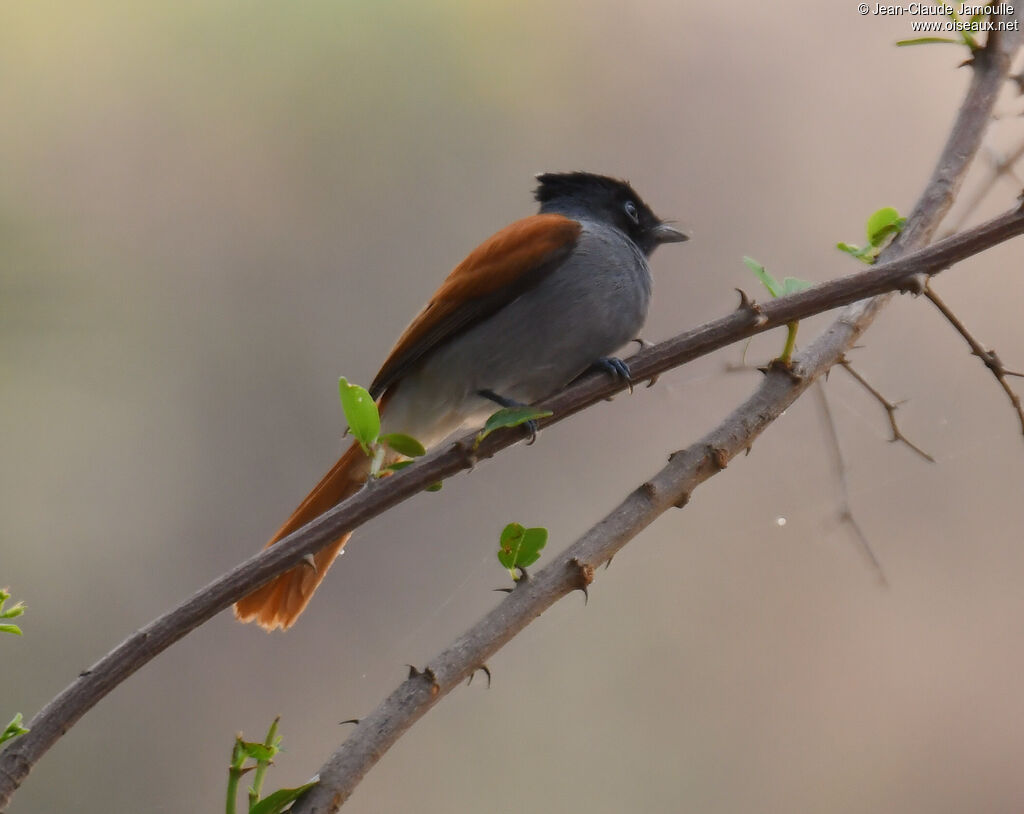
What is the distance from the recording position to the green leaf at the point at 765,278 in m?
1.10

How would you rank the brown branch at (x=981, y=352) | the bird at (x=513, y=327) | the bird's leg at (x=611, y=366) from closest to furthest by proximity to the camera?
the brown branch at (x=981, y=352) → the bird's leg at (x=611, y=366) → the bird at (x=513, y=327)

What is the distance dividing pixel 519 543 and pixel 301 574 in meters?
0.46

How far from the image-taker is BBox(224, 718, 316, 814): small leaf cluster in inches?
34.7

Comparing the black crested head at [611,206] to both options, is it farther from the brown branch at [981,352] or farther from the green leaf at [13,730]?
the green leaf at [13,730]

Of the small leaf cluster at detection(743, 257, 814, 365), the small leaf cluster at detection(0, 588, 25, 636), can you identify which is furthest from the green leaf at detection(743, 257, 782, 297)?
the small leaf cluster at detection(0, 588, 25, 636)

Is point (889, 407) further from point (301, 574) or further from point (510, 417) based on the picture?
point (301, 574)

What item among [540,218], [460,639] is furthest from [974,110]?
[460,639]

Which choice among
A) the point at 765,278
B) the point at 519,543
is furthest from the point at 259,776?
the point at 765,278

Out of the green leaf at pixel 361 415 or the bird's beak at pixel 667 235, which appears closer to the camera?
the green leaf at pixel 361 415

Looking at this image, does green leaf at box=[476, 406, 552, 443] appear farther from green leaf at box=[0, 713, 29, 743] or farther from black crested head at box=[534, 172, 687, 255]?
black crested head at box=[534, 172, 687, 255]

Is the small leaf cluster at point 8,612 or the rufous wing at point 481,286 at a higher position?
the rufous wing at point 481,286

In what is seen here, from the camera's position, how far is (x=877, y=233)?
1.31 metres

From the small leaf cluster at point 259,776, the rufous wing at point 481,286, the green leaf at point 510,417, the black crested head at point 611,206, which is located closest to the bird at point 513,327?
the rufous wing at point 481,286

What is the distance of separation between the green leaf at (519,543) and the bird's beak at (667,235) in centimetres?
107
